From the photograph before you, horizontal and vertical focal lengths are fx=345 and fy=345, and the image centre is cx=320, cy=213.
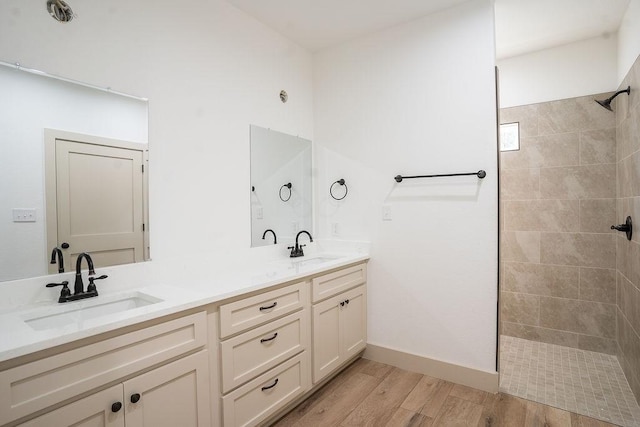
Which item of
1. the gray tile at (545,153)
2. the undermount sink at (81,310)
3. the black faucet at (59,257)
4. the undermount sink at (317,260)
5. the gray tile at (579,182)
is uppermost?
the gray tile at (545,153)

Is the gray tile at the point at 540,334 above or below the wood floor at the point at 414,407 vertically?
above

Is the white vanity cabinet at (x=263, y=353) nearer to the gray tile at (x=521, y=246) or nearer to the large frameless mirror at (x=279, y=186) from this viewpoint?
the large frameless mirror at (x=279, y=186)

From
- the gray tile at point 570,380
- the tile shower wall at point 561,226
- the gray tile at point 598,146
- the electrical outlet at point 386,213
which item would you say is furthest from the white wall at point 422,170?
the gray tile at point 598,146

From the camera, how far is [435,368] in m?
2.49

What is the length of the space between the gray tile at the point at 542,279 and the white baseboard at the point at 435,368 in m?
1.19

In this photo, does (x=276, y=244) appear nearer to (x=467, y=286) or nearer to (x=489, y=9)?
(x=467, y=286)

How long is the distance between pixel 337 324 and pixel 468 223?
115 centimetres

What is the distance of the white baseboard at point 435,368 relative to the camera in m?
2.30

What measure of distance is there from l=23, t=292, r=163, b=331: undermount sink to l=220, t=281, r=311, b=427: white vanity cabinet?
39 centimetres

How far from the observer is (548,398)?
2.19 meters

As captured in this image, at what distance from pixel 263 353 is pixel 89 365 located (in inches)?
32.6

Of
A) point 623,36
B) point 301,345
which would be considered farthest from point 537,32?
point 301,345

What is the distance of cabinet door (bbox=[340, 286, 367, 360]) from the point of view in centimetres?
248

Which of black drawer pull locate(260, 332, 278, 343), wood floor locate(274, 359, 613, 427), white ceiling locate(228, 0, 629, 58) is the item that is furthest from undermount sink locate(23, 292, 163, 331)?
white ceiling locate(228, 0, 629, 58)
